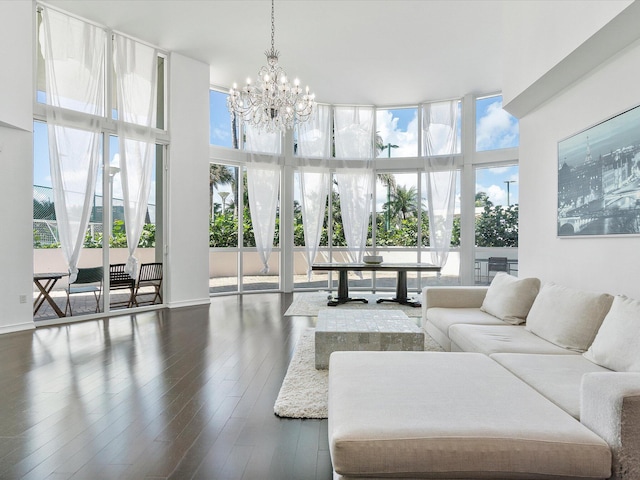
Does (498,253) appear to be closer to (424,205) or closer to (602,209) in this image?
(424,205)

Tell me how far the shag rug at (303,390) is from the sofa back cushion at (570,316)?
3.69 feet

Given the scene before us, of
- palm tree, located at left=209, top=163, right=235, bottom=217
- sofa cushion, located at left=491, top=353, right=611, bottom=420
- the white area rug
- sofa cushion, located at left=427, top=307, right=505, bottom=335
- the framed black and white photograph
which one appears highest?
palm tree, located at left=209, top=163, right=235, bottom=217

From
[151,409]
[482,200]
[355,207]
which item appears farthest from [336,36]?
[151,409]

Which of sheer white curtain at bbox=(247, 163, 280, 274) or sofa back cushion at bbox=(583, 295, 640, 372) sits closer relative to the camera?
sofa back cushion at bbox=(583, 295, 640, 372)

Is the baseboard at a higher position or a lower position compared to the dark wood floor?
higher

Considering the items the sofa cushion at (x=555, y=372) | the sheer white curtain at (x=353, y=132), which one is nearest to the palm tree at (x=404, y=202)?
the sheer white curtain at (x=353, y=132)

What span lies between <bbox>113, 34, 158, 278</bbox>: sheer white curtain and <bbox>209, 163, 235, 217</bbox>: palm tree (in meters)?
1.54

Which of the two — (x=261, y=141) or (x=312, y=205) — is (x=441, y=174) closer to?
(x=312, y=205)

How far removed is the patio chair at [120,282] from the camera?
5996mm

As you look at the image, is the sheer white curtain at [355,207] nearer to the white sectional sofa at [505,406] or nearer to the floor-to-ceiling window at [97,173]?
the floor-to-ceiling window at [97,173]

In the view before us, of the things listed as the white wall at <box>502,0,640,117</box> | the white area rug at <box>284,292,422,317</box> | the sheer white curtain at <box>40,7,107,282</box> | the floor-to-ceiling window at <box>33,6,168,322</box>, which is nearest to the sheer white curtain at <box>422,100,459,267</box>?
the white area rug at <box>284,292,422,317</box>

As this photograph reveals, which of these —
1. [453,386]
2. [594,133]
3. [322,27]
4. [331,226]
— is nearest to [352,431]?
[453,386]

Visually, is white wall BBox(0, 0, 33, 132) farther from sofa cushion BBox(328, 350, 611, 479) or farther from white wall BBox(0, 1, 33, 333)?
sofa cushion BBox(328, 350, 611, 479)

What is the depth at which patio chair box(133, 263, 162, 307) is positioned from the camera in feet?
20.7
